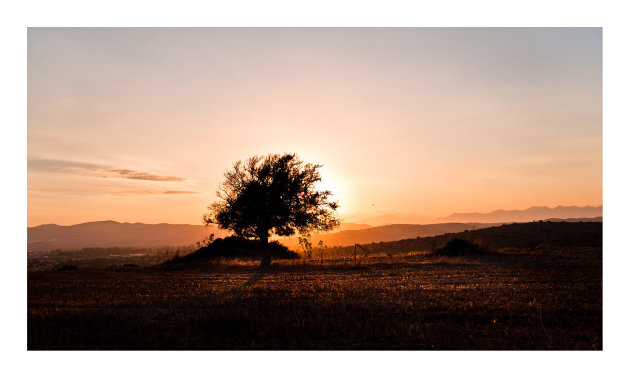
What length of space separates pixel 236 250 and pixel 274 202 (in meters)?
13.1

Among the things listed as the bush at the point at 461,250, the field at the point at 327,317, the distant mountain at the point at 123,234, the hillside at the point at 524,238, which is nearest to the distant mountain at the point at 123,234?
the distant mountain at the point at 123,234

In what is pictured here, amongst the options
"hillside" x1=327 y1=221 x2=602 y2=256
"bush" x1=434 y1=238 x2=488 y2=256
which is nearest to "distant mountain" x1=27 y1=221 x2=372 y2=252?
"hillside" x1=327 y1=221 x2=602 y2=256

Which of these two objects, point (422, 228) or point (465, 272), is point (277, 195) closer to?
point (465, 272)

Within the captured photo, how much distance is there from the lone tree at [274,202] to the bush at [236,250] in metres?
7.99

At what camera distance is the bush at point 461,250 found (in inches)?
1372

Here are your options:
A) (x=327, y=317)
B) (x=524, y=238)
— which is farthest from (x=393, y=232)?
(x=327, y=317)

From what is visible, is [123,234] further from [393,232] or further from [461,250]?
[461,250]

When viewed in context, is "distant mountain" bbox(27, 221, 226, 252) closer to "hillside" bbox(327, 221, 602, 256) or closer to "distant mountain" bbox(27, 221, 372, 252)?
"distant mountain" bbox(27, 221, 372, 252)

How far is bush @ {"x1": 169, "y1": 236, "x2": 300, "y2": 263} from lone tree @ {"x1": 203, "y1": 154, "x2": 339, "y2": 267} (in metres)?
7.99

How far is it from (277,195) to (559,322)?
22.2m

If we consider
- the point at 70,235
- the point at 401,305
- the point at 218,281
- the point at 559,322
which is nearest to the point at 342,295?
the point at 401,305

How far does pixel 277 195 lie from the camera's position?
99.2ft

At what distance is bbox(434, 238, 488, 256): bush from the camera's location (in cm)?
3484

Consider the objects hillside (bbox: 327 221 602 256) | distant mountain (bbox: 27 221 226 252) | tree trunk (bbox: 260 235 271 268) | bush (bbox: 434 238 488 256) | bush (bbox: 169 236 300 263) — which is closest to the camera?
tree trunk (bbox: 260 235 271 268)
